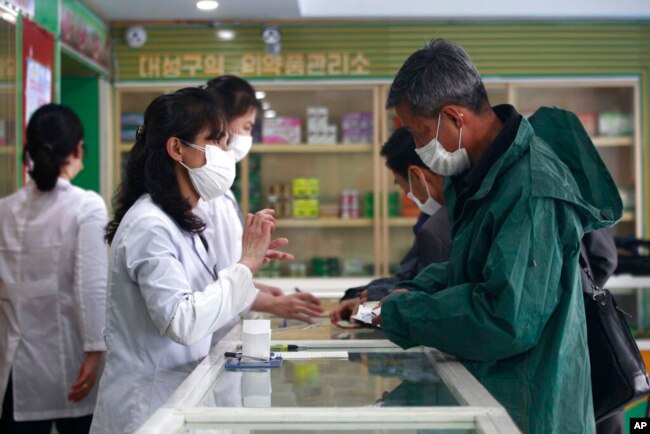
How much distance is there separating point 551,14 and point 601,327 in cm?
475

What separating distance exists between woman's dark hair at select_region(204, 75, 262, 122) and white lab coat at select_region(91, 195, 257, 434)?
1.38 m

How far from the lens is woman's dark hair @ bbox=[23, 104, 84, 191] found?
337 centimetres

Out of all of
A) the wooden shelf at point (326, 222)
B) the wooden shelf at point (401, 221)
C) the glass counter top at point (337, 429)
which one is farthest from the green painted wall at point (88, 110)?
the glass counter top at point (337, 429)

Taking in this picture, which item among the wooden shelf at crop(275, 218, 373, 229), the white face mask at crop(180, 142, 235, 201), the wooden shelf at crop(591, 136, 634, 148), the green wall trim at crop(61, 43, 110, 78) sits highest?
the green wall trim at crop(61, 43, 110, 78)

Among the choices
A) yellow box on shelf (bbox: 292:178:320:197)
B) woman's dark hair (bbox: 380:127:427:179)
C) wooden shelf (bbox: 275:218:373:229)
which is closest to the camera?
woman's dark hair (bbox: 380:127:427:179)

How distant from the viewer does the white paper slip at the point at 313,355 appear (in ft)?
7.30

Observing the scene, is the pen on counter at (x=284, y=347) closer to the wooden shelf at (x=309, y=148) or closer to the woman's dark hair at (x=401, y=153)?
the woman's dark hair at (x=401, y=153)

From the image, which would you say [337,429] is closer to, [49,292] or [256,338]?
[256,338]

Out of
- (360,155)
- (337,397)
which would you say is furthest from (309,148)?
(337,397)

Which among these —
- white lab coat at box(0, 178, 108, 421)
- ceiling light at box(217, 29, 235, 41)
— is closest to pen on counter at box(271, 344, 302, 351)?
white lab coat at box(0, 178, 108, 421)

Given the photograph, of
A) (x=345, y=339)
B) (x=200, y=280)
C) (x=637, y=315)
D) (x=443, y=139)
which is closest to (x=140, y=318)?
(x=200, y=280)

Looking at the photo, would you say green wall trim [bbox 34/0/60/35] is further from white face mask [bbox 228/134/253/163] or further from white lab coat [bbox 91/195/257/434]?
white lab coat [bbox 91/195/257/434]

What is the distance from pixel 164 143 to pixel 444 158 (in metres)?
0.81

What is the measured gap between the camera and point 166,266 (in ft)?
7.13
